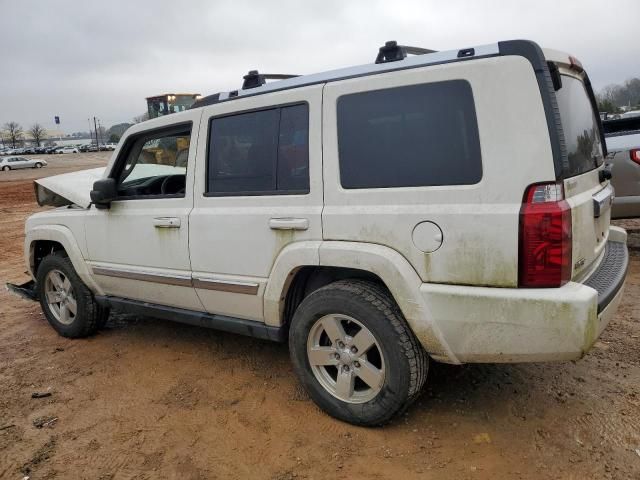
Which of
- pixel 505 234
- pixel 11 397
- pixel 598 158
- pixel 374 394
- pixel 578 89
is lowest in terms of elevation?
pixel 11 397

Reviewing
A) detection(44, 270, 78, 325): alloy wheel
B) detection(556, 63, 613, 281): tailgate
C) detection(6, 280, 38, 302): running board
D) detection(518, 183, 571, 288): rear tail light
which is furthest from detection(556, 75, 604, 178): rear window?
detection(6, 280, 38, 302): running board

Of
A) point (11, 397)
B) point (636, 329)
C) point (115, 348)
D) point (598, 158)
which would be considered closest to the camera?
point (598, 158)

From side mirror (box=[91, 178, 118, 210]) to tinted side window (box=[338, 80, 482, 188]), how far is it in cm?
203

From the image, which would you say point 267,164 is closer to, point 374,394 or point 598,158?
point 374,394

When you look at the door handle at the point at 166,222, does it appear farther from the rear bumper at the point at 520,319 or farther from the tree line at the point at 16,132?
the tree line at the point at 16,132

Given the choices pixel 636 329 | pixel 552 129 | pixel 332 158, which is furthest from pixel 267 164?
pixel 636 329

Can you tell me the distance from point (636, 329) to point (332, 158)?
3.01 m

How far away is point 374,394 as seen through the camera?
9.48 feet

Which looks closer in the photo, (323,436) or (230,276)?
(323,436)

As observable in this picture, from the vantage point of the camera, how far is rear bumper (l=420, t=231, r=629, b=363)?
2.32m

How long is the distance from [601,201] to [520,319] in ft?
3.07

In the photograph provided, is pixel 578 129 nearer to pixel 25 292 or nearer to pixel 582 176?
pixel 582 176

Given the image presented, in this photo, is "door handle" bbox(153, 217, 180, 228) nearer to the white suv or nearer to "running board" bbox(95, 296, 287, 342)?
the white suv

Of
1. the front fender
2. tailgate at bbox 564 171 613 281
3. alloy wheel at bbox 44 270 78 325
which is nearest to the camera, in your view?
tailgate at bbox 564 171 613 281
